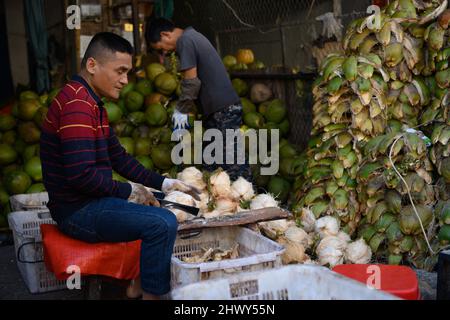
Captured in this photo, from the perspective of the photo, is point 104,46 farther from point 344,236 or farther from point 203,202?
point 344,236

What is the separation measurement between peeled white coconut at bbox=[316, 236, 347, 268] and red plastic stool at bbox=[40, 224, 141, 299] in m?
1.43

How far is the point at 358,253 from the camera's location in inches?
172

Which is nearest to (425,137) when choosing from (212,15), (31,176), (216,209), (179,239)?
(216,209)

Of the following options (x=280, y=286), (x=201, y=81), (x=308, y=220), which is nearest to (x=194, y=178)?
(x=308, y=220)

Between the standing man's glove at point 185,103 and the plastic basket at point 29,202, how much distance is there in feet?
5.07

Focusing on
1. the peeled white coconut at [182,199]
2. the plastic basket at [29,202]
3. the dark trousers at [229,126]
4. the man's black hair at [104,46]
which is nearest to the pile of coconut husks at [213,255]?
the peeled white coconut at [182,199]

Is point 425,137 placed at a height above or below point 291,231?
above

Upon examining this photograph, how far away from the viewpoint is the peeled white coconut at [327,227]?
4633mm

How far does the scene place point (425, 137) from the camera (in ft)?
15.2

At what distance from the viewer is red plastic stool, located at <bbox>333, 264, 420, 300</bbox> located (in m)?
2.96

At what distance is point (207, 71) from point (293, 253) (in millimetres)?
2317

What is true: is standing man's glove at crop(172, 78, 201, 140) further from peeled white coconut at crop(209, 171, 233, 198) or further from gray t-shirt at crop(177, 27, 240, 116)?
peeled white coconut at crop(209, 171, 233, 198)

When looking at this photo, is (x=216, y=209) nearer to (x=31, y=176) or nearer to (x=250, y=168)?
(x=250, y=168)

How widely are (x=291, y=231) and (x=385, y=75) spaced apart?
5.21ft
